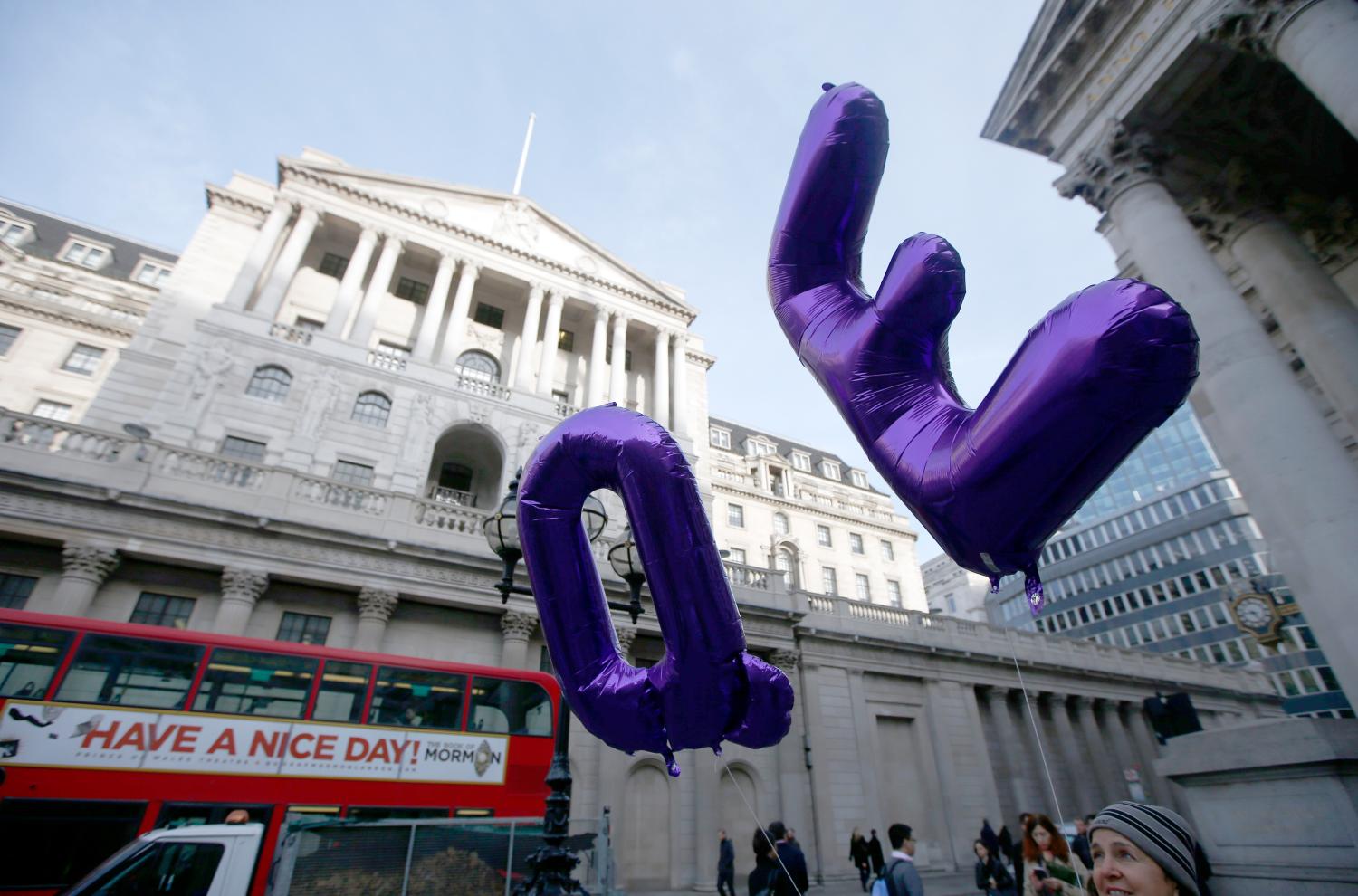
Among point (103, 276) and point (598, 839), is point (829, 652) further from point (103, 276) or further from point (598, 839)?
point (103, 276)

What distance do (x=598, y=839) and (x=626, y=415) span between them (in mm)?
8810

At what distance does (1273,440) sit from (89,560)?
69.8 ft

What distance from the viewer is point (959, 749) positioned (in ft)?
70.6

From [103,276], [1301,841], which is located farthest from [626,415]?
[103,276]

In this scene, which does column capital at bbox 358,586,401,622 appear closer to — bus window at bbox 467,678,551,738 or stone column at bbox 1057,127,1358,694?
bus window at bbox 467,678,551,738

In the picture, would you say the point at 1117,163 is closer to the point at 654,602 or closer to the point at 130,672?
the point at 654,602

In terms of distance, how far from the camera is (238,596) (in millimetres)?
14117

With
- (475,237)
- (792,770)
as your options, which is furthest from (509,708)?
(475,237)

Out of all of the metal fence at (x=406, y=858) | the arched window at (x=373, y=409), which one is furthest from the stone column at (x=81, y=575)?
the metal fence at (x=406, y=858)

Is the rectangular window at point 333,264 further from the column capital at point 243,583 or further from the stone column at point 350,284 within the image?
Answer: the column capital at point 243,583

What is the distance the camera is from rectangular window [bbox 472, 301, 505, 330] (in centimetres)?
2747

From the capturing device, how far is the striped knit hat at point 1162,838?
167 centimetres

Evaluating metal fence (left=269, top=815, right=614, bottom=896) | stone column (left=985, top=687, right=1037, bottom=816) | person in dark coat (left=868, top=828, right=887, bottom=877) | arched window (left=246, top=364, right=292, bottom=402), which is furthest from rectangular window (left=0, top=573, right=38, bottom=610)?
stone column (left=985, top=687, right=1037, bottom=816)

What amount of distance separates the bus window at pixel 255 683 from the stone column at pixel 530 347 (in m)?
14.7
